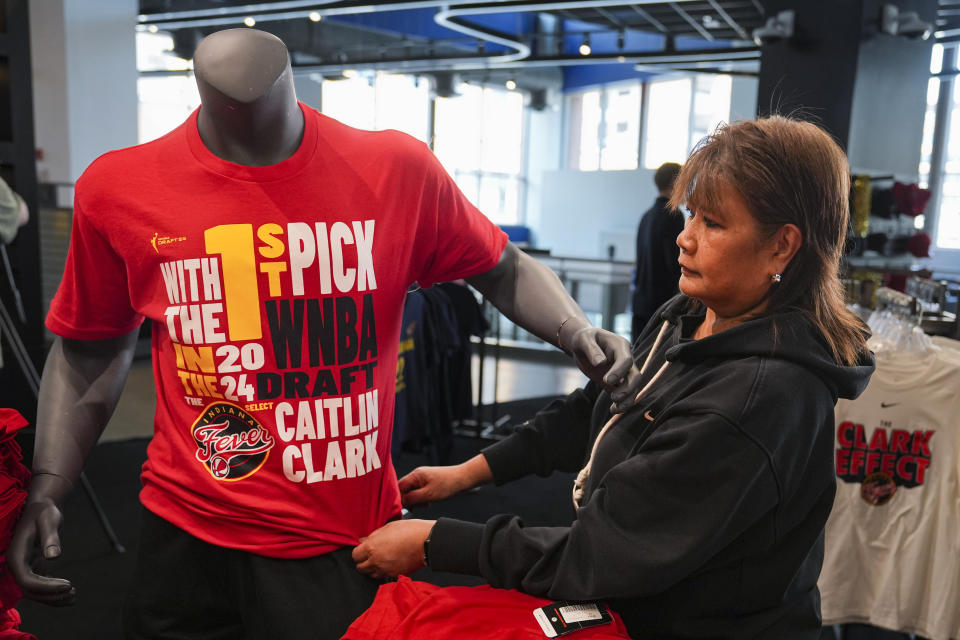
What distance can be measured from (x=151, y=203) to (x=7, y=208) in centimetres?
270

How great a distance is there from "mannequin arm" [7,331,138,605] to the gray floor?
3.59 m

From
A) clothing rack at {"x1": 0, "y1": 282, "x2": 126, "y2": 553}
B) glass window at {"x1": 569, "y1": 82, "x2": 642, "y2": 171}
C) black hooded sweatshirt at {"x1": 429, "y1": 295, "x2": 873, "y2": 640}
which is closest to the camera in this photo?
black hooded sweatshirt at {"x1": 429, "y1": 295, "x2": 873, "y2": 640}

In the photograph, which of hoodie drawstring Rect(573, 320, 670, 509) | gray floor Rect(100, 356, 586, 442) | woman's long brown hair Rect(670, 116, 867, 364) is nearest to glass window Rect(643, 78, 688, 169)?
gray floor Rect(100, 356, 586, 442)

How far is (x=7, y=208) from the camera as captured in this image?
328cm

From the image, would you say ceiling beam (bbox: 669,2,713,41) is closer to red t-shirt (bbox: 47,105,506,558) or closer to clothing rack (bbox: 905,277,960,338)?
clothing rack (bbox: 905,277,960,338)

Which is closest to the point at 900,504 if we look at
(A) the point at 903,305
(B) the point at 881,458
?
(B) the point at 881,458

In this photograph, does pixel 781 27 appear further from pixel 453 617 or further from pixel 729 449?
pixel 453 617

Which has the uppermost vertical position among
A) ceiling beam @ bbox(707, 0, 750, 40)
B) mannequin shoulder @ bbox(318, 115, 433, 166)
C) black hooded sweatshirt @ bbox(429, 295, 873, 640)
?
ceiling beam @ bbox(707, 0, 750, 40)

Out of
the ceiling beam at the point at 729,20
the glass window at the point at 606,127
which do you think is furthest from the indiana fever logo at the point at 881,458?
the glass window at the point at 606,127

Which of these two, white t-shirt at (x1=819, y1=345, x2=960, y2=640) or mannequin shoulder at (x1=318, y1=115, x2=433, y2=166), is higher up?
mannequin shoulder at (x1=318, y1=115, x2=433, y2=166)

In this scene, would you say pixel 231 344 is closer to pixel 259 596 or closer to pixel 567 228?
pixel 259 596

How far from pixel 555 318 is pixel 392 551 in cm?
45

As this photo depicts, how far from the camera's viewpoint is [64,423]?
4.02ft

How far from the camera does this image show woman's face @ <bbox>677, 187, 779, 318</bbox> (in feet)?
3.49
